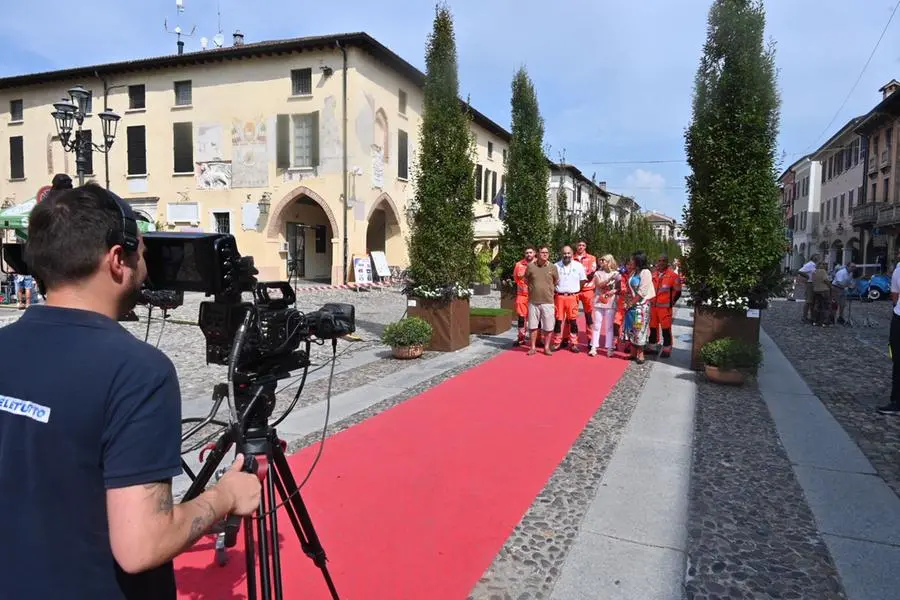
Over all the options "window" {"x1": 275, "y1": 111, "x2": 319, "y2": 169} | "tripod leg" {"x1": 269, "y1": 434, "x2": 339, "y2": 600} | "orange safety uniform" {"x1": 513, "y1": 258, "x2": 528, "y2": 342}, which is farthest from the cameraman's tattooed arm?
"window" {"x1": 275, "y1": 111, "x2": 319, "y2": 169}

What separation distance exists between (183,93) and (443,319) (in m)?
19.6

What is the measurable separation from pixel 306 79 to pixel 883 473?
71.3 feet

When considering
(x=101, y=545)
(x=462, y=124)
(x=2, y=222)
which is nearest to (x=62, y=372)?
(x=101, y=545)

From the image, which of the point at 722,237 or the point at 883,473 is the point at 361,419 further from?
the point at 722,237

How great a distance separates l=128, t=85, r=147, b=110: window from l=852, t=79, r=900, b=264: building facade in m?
35.8

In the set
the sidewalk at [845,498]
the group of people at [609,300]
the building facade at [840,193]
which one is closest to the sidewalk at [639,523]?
the sidewalk at [845,498]

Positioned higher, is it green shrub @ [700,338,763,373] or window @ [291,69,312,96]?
window @ [291,69,312,96]

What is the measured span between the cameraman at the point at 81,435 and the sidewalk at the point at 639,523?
2.14m

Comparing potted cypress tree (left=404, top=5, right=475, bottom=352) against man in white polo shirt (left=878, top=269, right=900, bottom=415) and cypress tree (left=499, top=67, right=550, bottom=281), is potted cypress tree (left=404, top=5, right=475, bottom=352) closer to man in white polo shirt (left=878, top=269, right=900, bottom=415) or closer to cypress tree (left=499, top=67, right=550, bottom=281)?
cypress tree (left=499, top=67, right=550, bottom=281)

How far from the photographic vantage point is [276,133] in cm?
2184

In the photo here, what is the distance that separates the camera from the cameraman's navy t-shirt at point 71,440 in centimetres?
108

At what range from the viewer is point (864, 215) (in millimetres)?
33781

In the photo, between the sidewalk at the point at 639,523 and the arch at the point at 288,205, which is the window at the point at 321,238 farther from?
the sidewalk at the point at 639,523

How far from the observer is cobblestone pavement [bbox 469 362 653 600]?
9.08ft
